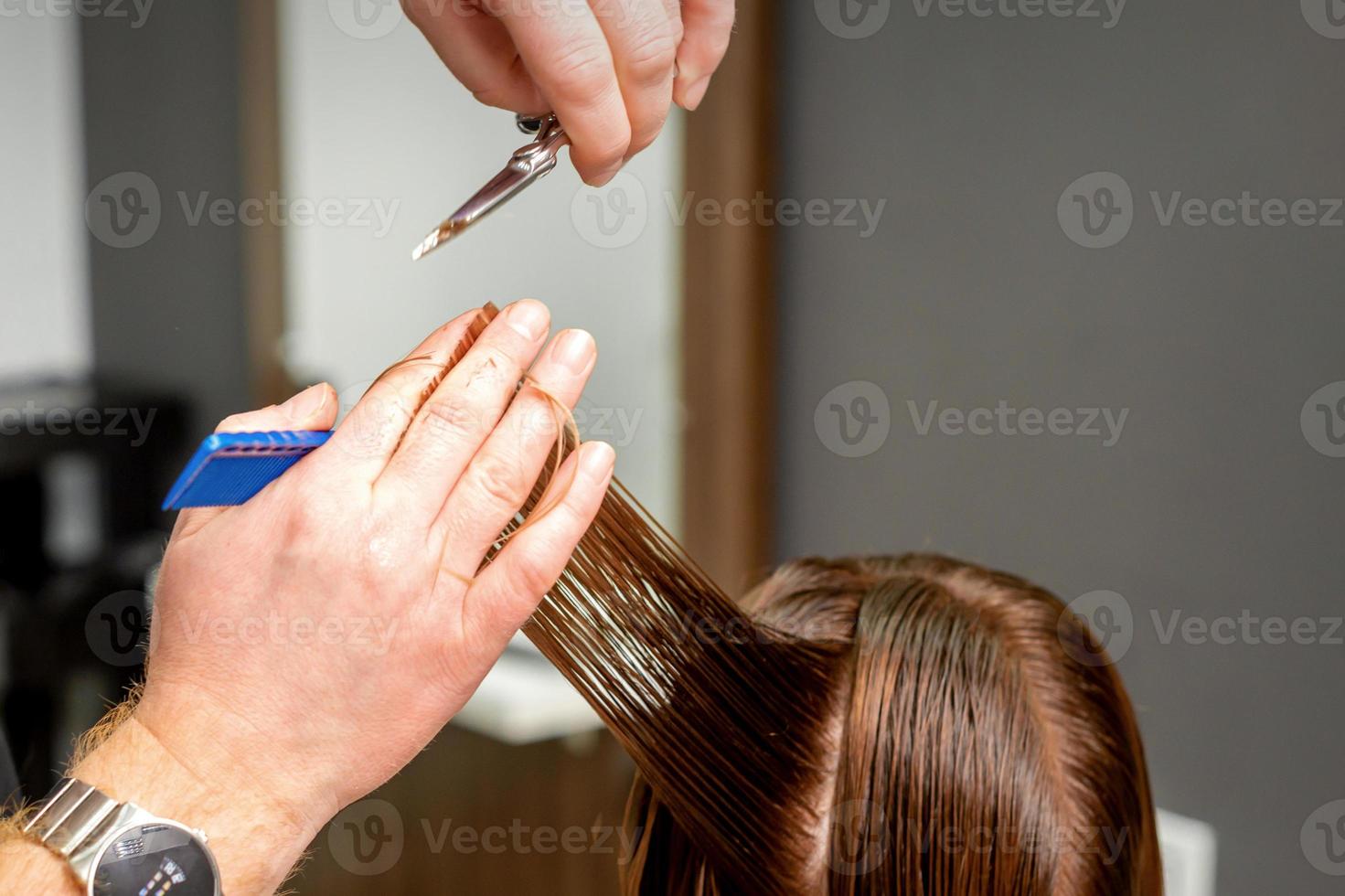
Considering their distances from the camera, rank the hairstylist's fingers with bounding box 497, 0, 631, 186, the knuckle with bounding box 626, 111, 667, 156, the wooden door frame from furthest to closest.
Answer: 1. the wooden door frame
2. the knuckle with bounding box 626, 111, 667, 156
3. the hairstylist's fingers with bounding box 497, 0, 631, 186

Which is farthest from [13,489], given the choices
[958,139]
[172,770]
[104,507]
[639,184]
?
[958,139]

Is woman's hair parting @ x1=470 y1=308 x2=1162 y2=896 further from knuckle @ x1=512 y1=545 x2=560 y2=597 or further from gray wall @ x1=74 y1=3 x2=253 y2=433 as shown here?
gray wall @ x1=74 y1=3 x2=253 y2=433

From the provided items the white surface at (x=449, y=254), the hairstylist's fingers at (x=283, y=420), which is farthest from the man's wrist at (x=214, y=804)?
the white surface at (x=449, y=254)

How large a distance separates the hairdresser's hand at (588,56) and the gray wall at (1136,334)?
2.83 ft

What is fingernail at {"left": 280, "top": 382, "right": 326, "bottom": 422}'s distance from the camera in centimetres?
60

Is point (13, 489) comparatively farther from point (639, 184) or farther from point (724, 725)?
point (724, 725)

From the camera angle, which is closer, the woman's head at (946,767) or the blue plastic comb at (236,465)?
the blue plastic comb at (236,465)

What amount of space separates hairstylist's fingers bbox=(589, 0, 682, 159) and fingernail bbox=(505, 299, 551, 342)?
150 millimetres

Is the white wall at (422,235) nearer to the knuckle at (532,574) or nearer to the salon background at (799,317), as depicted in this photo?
the salon background at (799,317)

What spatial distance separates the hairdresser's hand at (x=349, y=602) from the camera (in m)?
0.52

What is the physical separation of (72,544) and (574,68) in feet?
4.39

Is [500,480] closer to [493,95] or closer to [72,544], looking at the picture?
[493,95]

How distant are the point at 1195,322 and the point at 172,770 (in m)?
1.30

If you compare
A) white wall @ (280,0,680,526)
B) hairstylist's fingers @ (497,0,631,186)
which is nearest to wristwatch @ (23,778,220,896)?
hairstylist's fingers @ (497,0,631,186)
